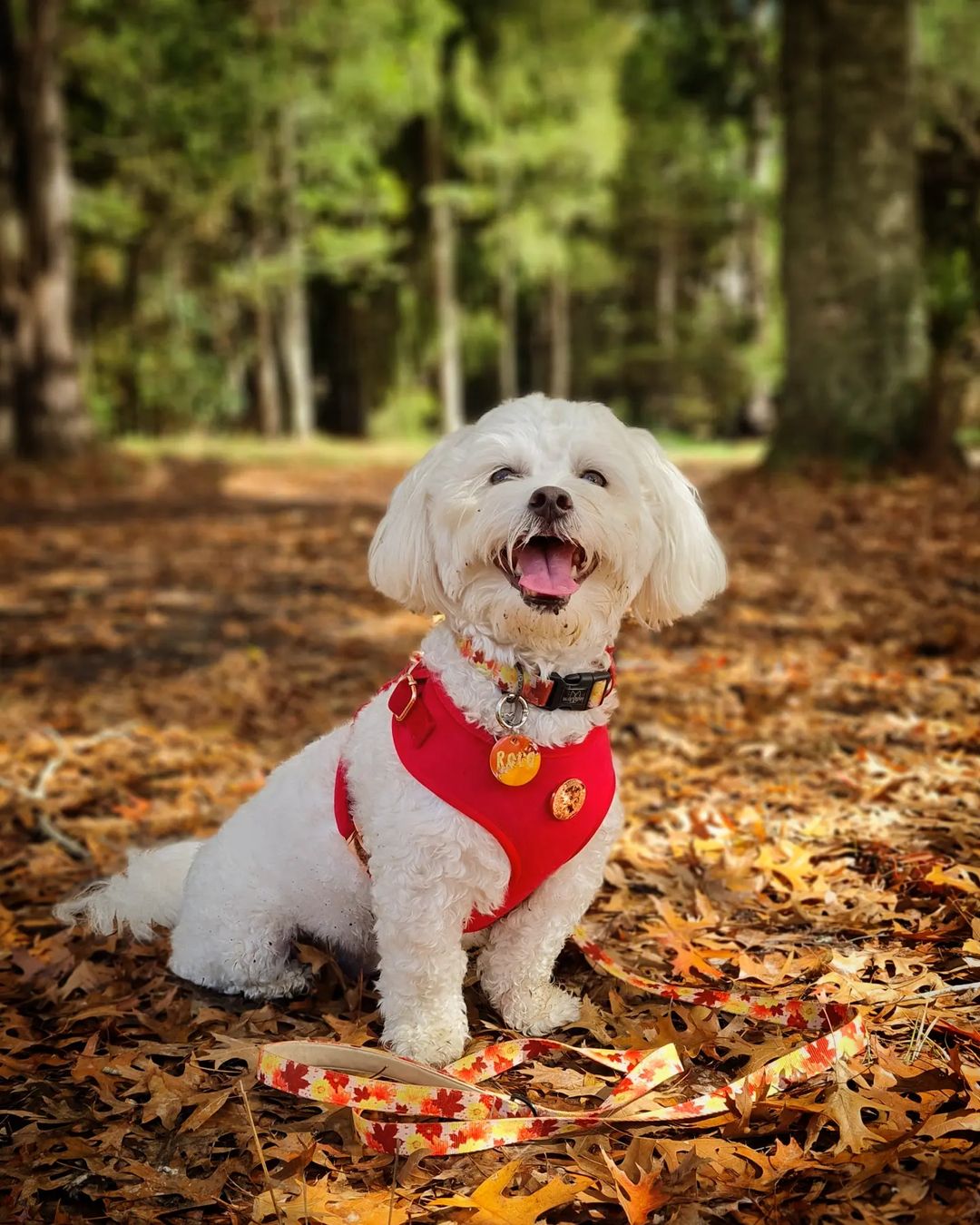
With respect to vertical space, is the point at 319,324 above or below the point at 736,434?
above

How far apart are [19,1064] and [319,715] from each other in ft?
10.2

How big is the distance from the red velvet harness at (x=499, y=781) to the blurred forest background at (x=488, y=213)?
7.72 meters

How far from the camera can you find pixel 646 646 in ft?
22.4

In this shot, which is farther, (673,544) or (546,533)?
(673,544)

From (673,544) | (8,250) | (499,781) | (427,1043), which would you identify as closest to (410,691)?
(499,781)

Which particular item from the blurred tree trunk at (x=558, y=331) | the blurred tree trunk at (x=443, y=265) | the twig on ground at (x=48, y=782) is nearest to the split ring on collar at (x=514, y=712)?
the twig on ground at (x=48, y=782)

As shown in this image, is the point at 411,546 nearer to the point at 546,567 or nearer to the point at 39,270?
the point at 546,567

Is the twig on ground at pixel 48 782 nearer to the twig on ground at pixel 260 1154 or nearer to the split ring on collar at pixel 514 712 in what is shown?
the twig on ground at pixel 260 1154

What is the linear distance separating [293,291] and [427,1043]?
2812 cm

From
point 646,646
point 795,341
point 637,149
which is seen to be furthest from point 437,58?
point 646,646

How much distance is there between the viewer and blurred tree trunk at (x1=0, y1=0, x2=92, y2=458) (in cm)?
1633

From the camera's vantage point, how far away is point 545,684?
9.12 feet

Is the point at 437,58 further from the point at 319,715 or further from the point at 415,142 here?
the point at 319,715

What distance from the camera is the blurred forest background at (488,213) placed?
9.94m
